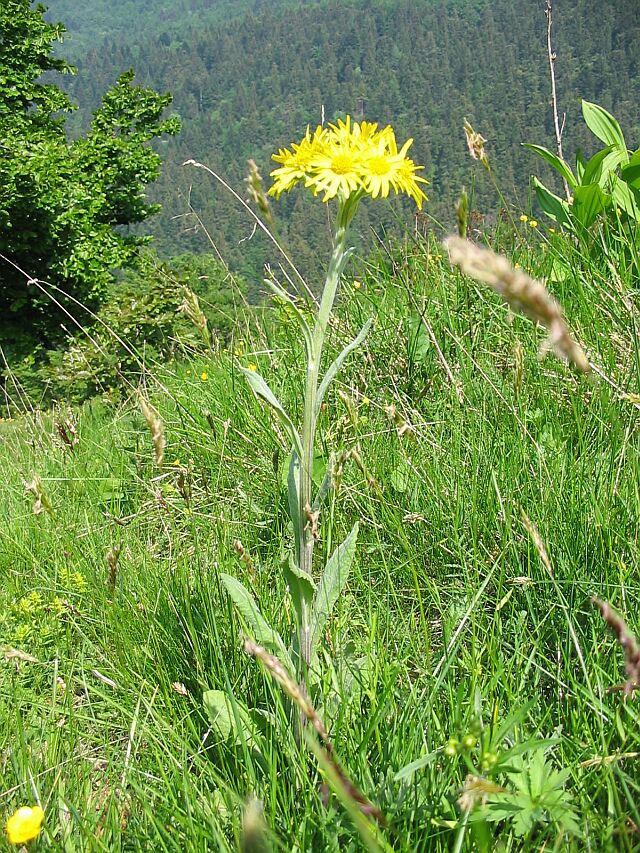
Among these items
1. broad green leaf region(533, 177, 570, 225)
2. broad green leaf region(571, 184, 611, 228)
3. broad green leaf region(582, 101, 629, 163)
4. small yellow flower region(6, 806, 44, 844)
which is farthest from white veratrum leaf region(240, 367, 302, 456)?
broad green leaf region(582, 101, 629, 163)

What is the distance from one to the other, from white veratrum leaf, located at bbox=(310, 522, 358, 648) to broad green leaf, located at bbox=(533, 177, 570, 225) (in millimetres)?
2073

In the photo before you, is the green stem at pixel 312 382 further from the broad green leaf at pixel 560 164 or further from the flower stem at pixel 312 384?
the broad green leaf at pixel 560 164

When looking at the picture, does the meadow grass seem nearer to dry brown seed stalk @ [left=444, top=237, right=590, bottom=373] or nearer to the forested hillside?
dry brown seed stalk @ [left=444, top=237, right=590, bottom=373]

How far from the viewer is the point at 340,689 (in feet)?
3.21

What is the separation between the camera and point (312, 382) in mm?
1019

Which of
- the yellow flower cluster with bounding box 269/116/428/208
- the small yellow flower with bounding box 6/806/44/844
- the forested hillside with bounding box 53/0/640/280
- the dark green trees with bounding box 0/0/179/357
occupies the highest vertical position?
the yellow flower cluster with bounding box 269/116/428/208

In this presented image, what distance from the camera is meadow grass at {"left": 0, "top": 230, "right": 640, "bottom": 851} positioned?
883mm

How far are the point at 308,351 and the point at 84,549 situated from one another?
99 centimetres

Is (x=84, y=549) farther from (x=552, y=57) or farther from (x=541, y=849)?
(x=552, y=57)

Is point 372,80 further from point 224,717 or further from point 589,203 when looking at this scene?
point 224,717

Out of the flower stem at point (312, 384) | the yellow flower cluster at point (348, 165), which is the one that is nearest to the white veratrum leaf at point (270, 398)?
the flower stem at point (312, 384)

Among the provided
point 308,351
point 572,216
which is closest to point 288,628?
point 308,351

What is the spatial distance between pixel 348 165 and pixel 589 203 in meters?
1.82

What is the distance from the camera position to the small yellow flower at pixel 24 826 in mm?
814
